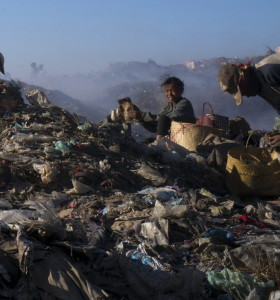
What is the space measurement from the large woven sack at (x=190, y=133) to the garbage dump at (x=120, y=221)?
0.13 meters

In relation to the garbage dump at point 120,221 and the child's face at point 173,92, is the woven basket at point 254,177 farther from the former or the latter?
the child's face at point 173,92

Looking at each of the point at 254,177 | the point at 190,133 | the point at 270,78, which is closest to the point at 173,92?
the point at 190,133

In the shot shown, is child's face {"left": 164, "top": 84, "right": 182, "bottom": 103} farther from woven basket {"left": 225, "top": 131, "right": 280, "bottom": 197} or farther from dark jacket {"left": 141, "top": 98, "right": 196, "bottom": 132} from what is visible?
woven basket {"left": 225, "top": 131, "right": 280, "bottom": 197}

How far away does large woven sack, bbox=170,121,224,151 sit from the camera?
6.49 meters

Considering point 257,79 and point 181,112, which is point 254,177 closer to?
point 257,79

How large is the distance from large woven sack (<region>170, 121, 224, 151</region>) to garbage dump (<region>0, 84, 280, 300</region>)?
0.43 feet

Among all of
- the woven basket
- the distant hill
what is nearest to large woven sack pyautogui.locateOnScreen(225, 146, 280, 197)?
the woven basket

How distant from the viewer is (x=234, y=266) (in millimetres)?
3096

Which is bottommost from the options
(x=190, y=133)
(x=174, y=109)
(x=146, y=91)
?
(x=146, y=91)

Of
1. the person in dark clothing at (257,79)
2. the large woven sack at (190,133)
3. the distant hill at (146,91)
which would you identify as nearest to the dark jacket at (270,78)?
the person in dark clothing at (257,79)

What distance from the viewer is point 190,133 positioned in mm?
6508

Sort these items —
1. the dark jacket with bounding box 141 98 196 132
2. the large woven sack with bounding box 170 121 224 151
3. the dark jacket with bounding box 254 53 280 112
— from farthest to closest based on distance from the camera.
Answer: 1. the dark jacket with bounding box 141 98 196 132
2. the large woven sack with bounding box 170 121 224 151
3. the dark jacket with bounding box 254 53 280 112

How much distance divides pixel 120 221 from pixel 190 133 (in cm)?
283

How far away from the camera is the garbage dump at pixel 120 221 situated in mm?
2646
